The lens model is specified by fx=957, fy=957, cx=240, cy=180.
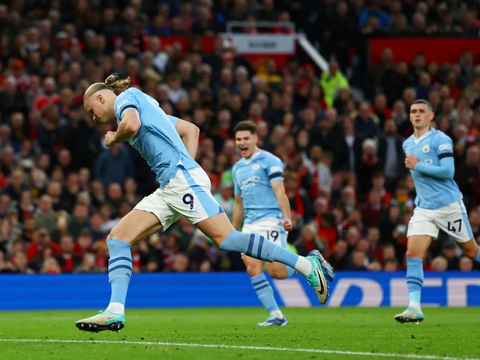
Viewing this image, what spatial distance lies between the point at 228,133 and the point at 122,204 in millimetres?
3040

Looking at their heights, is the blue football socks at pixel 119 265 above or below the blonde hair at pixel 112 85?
below

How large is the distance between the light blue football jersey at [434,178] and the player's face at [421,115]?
0.44 ft

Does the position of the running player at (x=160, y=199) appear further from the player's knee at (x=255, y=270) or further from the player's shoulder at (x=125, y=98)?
the player's knee at (x=255, y=270)

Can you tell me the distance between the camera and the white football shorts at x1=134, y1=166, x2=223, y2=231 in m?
8.12

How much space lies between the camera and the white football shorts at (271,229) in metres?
11.6

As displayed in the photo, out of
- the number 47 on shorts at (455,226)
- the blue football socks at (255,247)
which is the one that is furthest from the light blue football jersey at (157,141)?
the number 47 on shorts at (455,226)

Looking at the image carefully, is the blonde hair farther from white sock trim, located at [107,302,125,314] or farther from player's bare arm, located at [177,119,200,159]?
white sock trim, located at [107,302,125,314]

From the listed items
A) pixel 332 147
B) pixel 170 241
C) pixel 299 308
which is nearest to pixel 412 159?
pixel 299 308

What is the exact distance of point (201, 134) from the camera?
18.2m

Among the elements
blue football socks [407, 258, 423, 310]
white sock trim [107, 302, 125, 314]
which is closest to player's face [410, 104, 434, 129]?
blue football socks [407, 258, 423, 310]

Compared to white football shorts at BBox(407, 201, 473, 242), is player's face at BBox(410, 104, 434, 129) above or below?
above

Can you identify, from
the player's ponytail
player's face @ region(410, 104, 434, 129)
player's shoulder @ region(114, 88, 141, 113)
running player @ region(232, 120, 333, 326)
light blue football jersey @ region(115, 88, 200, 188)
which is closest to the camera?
player's shoulder @ region(114, 88, 141, 113)

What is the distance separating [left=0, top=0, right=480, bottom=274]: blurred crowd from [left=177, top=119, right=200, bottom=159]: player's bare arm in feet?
22.9

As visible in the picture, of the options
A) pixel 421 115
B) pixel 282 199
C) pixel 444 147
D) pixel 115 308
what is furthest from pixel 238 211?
pixel 115 308
